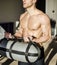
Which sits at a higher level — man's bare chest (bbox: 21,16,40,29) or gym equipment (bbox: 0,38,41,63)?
man's bare chest (bbox: 21,16,40,29)

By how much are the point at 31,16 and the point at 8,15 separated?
4.13 metres

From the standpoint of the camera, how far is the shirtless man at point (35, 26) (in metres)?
1.66

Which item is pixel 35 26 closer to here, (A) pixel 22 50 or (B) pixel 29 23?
(B) pixel 29 23

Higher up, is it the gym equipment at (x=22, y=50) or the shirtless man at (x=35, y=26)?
the shirtless man at (x=35, y=26)

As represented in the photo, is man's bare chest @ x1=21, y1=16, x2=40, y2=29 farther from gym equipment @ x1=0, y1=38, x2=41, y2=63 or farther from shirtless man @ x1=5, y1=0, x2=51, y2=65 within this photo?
gym equipment @ x1=0, y1=38, x2=41, y2=63

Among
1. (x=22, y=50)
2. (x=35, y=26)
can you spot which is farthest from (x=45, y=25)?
(x=22, y=50)

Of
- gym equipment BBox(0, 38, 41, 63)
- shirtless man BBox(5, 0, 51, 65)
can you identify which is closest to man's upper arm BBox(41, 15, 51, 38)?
shirtless man BBox(5, 0, 51, 65)

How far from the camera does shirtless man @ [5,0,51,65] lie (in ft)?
5.44

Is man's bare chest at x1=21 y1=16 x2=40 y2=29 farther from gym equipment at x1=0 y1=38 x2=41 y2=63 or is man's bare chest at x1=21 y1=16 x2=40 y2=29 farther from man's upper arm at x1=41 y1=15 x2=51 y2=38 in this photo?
gym equipment at x1=0 y1=38 x2=41 y2=63

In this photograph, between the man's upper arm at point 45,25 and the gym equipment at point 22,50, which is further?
the man's upper arm at point 45,25

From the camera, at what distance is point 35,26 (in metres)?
1.70

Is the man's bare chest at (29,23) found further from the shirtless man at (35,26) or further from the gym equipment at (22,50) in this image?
the gym equipment at (22,50)

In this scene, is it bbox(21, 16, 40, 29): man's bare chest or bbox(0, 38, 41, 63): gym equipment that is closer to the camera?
bbox(0, 38, 41, 63): gym equipment

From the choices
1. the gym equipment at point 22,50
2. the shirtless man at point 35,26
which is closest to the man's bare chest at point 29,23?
the shirtless man at point 35,26
